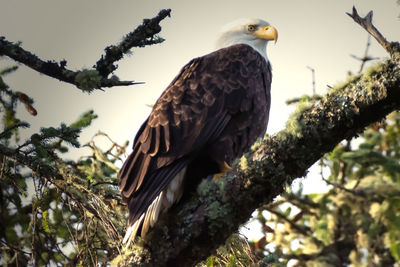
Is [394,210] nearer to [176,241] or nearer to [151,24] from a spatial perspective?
[176,241]

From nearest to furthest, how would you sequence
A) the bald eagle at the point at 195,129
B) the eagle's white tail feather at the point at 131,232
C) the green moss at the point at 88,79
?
the green moss at the point at 88,79 → the eagle's white tail feather at the point at 131,232 → the bald eagle at the point at 195,129

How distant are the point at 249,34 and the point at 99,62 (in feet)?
10.2

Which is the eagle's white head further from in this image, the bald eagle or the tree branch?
the tree branch

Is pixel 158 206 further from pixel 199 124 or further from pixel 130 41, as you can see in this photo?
pixel 130 41

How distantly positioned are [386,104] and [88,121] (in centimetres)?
242

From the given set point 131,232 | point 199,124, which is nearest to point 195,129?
point 199,124

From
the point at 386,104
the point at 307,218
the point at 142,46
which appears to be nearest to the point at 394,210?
the point at 307,218

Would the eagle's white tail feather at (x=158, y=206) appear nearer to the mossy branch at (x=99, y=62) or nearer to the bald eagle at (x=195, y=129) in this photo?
the bald eagle at (x=195, y=129)

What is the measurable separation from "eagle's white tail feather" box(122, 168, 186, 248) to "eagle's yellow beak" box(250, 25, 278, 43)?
214 cm

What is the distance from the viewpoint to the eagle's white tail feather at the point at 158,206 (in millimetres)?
3070

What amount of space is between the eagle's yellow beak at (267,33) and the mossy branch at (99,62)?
291cm

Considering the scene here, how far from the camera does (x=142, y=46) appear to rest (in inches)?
101

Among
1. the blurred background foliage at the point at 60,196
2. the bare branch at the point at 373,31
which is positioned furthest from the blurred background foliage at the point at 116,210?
the bare branch at the point at 373,31

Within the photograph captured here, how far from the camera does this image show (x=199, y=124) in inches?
156
